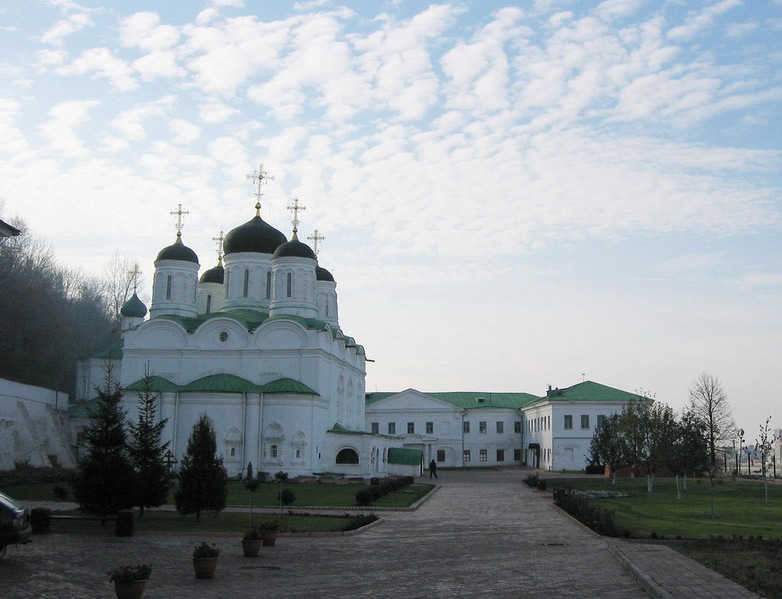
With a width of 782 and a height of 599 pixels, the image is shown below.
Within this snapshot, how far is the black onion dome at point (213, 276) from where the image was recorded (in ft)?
196

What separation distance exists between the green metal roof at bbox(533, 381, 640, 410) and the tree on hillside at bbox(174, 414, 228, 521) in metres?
41.3

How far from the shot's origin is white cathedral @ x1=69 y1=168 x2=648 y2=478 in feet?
147

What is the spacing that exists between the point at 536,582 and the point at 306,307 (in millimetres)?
38997

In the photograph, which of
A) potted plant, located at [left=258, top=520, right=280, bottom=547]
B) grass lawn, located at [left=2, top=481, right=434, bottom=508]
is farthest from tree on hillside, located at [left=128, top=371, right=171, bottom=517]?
potted plant, located at [left=258, top=520, right=280, bottom=547]

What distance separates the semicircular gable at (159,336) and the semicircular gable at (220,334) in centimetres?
98

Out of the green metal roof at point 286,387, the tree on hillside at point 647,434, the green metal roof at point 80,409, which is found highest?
the green metal roof at point 286,387

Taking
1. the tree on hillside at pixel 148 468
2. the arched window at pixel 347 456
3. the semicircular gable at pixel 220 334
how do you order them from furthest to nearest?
the semicircular gable at pixel 220 334 < the arched window at pixel 347 456 < the tree on hillside at pixel 148 468

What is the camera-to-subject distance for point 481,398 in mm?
75562

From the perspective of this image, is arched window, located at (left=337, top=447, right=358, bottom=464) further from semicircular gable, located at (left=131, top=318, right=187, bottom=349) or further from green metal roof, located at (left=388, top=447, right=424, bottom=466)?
semicircular gable, located at (left=131, top=318, right=187, bottom=349)

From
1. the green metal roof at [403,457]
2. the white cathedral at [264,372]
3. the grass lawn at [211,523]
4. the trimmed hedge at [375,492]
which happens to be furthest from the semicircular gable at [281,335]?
the grass lawn at [211,523]

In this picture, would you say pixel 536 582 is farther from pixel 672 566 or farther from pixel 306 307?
pixel 306 307

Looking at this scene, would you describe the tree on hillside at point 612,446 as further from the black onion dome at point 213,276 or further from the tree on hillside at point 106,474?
the black onion dome at point 213,276

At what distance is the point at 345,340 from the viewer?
187 ft

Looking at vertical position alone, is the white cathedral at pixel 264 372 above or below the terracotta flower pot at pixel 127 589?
above
